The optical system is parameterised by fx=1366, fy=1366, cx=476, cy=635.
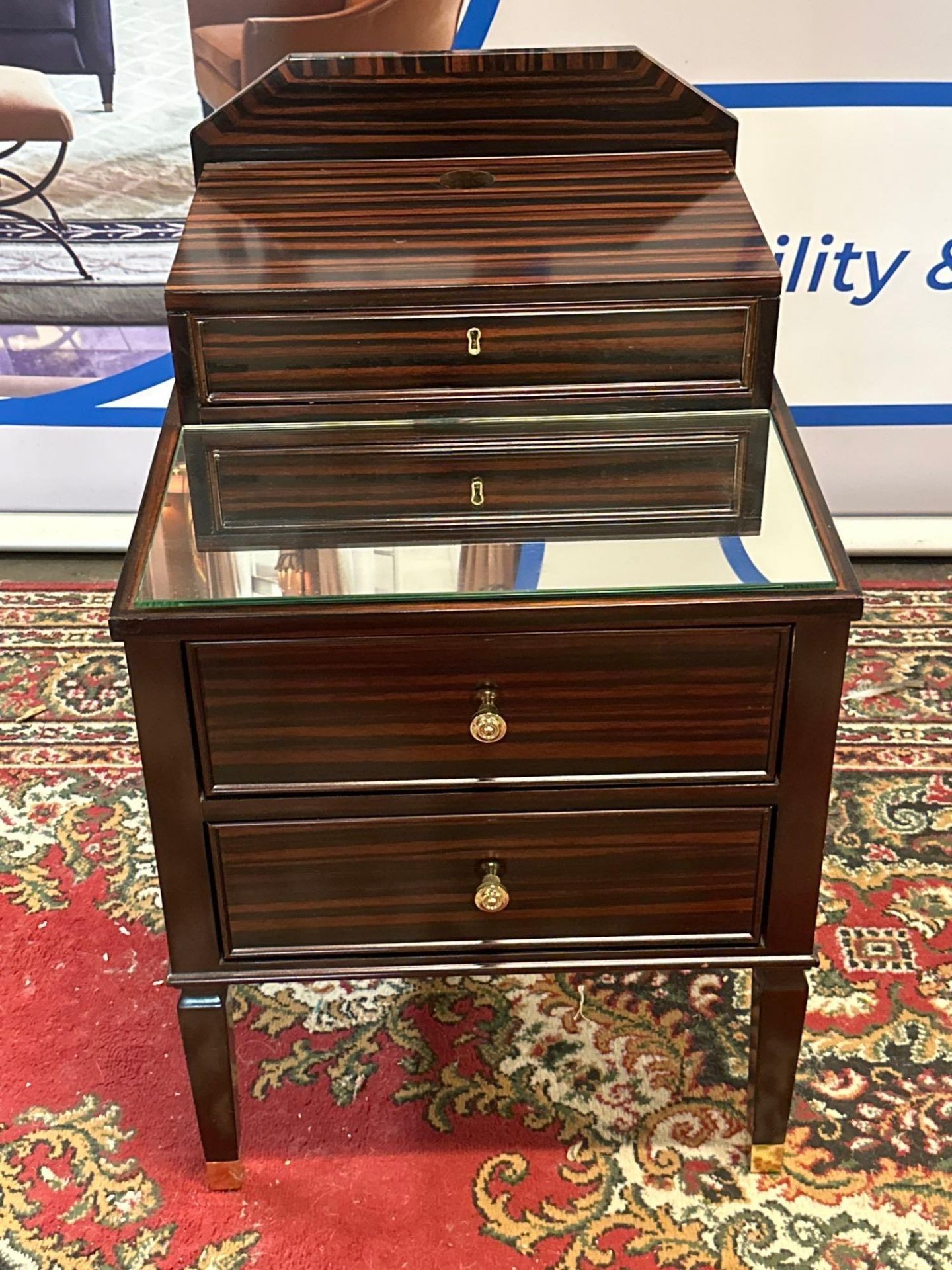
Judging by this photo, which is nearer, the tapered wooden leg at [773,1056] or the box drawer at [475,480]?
the box drawer at [475,480]

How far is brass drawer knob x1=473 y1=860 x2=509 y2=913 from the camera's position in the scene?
1168 mm

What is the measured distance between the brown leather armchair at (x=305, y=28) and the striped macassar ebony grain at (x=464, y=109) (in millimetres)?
307

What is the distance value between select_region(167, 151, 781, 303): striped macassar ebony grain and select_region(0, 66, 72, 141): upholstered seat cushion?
0.72 metres

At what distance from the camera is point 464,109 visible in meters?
1.36

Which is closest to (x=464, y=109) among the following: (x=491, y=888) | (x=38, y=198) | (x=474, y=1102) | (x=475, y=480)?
(x=475, y=480)

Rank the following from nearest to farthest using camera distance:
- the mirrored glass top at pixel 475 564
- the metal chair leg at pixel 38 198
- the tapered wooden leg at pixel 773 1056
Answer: the mirrored glass top at pixel 475 564, the tapered wooden leg at pixel 773 1056, the metal chair leg at pixel 38 198

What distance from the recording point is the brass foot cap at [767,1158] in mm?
1367

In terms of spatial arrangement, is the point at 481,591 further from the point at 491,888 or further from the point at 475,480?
the point at 491,888

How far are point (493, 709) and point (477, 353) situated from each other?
0.32 m

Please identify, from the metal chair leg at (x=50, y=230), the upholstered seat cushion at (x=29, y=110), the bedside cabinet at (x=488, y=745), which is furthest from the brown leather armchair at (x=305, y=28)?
the bedside cabinet at (x=488, y=745)

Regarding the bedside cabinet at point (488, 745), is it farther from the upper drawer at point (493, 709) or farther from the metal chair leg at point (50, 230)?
the metal chair leg at point (50, 230)

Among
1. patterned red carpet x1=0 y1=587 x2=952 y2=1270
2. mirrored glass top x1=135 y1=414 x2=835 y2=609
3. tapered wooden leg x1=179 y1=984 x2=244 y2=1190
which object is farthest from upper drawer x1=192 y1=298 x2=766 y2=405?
patterned red carpet x1=0 y1=587 x2=952 y2=1270

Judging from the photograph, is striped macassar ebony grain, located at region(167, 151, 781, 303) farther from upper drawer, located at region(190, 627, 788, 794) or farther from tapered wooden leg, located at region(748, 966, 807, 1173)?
tapered wooden leg, located at region(748, 966, 807, 1173)

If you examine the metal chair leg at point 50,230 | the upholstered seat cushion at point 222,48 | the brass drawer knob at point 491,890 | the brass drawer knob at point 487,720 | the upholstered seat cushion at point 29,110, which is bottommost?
the brass drawer knob at point 491,890
